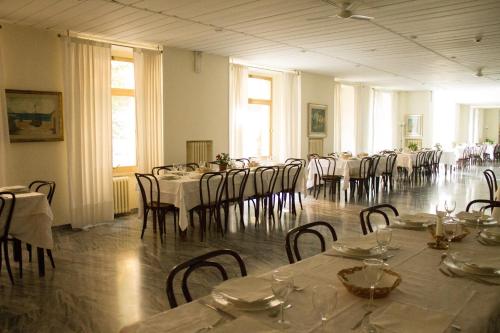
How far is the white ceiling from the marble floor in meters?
2.90

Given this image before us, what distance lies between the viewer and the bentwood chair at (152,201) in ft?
18.4

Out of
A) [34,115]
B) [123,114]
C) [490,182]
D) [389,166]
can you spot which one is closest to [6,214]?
[34,115]

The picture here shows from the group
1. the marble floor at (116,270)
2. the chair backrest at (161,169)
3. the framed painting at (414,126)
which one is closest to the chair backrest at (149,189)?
the marble floor at (116,270)

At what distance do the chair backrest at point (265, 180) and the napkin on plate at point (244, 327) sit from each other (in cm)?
518

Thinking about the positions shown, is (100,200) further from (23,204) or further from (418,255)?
(418,255)

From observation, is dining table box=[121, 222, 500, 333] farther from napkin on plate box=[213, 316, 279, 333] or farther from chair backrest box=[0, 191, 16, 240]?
chair backrest box=[0, 191, 16, 240]

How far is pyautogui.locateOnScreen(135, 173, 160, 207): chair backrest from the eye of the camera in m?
5.64

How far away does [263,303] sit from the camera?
1614 millimetres

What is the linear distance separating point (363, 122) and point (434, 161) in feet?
8.13

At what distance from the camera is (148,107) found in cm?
723

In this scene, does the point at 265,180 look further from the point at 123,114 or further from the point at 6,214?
the point at 6,214

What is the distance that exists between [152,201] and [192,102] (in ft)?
8.66

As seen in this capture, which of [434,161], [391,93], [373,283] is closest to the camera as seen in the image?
[373,283]

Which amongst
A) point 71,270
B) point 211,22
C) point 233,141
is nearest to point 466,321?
point 71,270
